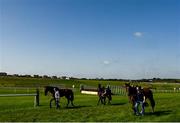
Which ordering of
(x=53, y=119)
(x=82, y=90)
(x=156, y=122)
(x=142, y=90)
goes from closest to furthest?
(x=156, y=122), (x=53, y=119), (x=142, y=90), (x=82, y=90)

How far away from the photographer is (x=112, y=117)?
21.1 meters

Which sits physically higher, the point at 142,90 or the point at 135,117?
the point at 142,90

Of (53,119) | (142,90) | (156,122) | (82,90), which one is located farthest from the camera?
(82,90)

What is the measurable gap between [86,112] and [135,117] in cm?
407

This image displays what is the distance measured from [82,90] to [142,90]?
36.3 m

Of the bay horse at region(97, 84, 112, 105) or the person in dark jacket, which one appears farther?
the bay horse at region(97, 84, 112, 105)

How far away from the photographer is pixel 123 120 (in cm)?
1988

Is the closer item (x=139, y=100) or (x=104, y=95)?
(x=139, y=100)

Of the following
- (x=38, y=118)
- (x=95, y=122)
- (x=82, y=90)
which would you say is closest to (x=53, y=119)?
(x=38, y=118)

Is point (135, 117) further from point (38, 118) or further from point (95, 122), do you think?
point (38, 118)

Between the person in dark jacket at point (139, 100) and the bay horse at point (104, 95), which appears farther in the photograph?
the bay horse at point (104, 95)

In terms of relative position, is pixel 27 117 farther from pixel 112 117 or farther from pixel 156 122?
pixel 156 122

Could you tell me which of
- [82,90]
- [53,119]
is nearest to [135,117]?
[53,119]

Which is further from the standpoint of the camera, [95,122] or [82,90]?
[82,90]
